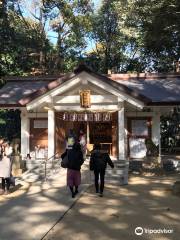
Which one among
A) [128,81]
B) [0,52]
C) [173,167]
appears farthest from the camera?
[0,52]

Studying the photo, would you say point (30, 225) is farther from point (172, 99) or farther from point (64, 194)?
point (172, 99)

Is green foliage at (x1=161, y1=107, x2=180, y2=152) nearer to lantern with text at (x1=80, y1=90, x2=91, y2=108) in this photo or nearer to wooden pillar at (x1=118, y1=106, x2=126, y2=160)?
wooden pillar at (x1=118, y1=106, x2=126, y2=160)

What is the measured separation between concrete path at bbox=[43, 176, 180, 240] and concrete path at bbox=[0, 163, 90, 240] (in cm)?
30

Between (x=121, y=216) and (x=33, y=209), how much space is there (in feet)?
7.52

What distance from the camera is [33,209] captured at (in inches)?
421

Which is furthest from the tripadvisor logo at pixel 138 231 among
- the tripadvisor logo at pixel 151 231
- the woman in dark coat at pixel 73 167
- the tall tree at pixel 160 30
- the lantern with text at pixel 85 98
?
the tall tree at pixel 160 30

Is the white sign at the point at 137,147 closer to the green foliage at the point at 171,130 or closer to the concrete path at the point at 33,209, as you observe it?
the concrete path at the point at 33,209

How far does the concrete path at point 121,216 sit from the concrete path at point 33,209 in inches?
12.0

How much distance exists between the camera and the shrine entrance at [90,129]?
69.9 ft

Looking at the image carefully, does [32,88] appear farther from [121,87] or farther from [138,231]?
[138,231]

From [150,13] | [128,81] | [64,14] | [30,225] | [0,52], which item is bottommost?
[30,225]

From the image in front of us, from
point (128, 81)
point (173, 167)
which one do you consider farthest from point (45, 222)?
point (128, 81)

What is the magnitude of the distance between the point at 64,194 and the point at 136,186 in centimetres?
311

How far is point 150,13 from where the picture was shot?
27875 millimetres
